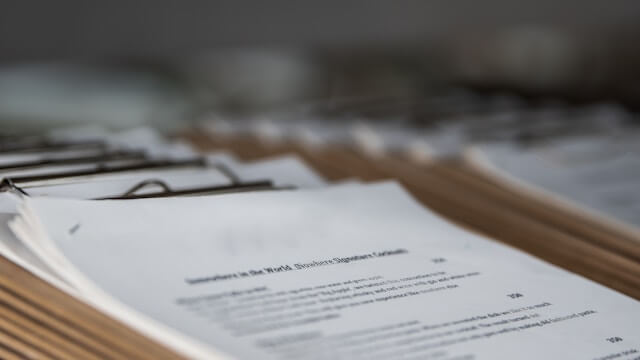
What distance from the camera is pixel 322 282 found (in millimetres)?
442

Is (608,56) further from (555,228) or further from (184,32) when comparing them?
(555,228)

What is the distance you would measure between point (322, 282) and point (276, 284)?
2cm

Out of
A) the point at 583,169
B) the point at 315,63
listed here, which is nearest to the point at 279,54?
the point at 315,63

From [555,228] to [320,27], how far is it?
169cm

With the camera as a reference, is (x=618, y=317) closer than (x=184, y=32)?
Yes

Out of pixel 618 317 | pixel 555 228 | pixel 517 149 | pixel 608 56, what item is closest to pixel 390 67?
pixel 608 56

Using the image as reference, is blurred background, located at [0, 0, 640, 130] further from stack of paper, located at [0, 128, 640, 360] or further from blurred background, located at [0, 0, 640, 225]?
stack of paper, located at [0, 128, 640, 360]

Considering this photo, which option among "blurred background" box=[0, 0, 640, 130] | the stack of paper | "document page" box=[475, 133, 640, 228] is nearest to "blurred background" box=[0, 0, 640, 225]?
"blurred background" box=[0, 0, 640, 130]

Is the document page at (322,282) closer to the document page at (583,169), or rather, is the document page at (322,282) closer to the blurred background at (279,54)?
the document page at (583,169)

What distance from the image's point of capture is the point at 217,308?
398 millimetres

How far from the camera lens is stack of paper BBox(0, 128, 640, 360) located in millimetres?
380

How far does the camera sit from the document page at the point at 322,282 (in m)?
0.39

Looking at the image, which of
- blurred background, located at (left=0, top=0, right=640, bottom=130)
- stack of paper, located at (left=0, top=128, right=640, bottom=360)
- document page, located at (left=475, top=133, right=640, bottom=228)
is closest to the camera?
stack of paper, located at (left=0, top=128, right=640, bottom=360)

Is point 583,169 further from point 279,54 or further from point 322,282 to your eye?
point 279,54
